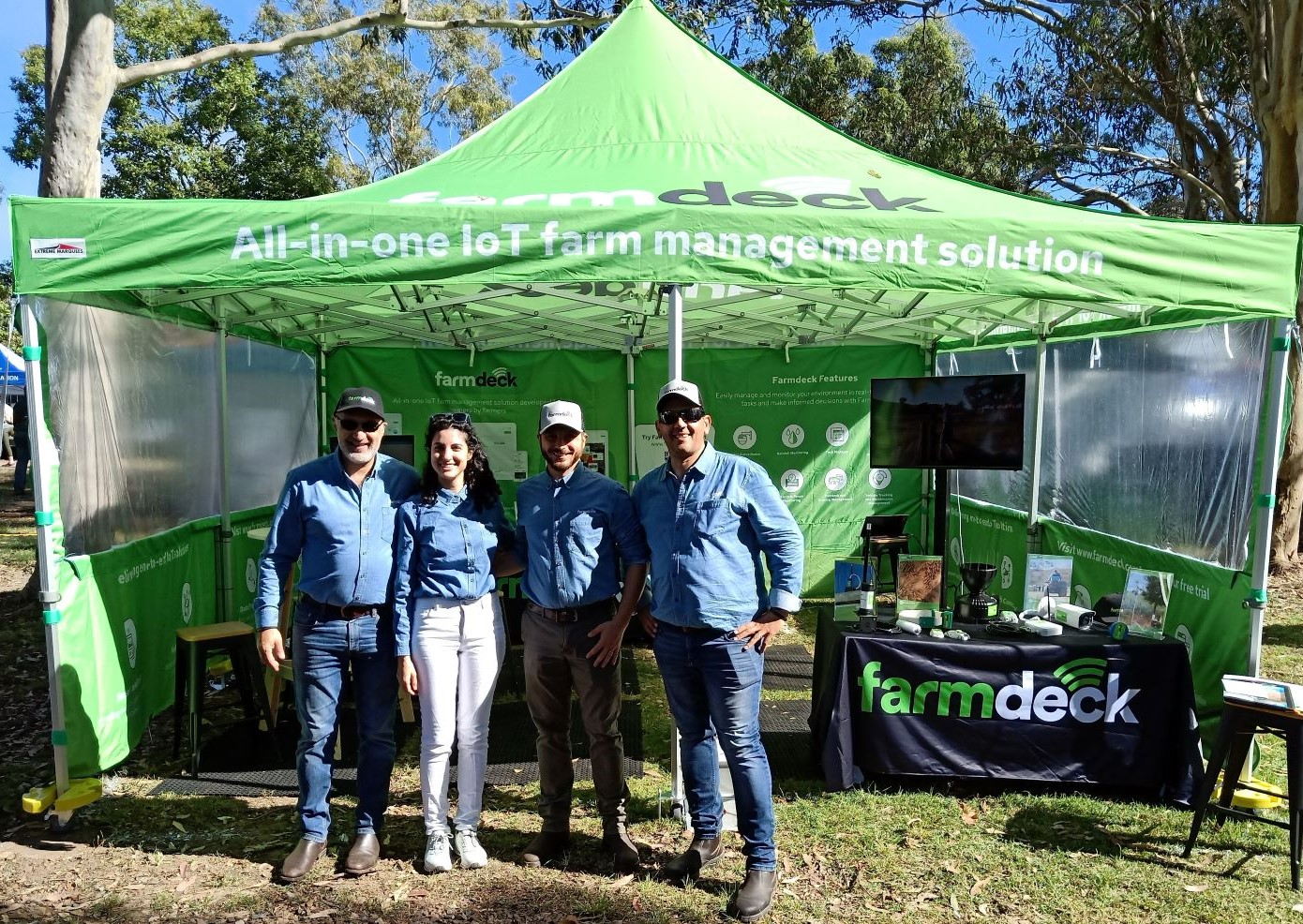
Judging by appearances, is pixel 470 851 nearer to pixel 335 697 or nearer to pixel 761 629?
pixel 335 697

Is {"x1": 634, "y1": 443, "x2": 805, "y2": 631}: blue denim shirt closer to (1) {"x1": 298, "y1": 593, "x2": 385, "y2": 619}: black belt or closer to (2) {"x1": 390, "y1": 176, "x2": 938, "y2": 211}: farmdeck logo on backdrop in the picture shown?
(1) {"x1": 298, "y1": 593, "x2": 385, "y2": 619}: black belt

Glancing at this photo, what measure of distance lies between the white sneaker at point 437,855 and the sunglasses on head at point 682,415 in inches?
66.1

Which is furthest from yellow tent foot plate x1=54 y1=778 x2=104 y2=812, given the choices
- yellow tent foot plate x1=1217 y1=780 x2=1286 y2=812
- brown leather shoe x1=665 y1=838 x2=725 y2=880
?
yellow tent foot plate x1=1217 y1=780 x2=1286 y2=812

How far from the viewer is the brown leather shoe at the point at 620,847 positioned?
3.05m

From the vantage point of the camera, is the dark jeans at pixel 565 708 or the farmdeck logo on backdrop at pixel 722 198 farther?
the farmdeck logo on backdrop at pixel 722 198

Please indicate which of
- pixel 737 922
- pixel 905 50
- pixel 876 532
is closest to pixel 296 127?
pixel 905 50

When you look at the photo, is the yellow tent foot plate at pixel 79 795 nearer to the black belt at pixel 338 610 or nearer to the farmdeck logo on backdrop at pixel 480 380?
the black belt at pixel 338 610

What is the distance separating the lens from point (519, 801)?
3.71 metres

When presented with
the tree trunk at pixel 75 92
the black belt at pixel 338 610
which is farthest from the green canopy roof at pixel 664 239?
the tree trunk at pixel 75 92

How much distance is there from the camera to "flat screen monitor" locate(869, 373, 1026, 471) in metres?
4.61

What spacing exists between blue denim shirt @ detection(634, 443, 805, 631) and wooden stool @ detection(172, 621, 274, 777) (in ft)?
7.61

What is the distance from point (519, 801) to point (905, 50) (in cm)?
1846

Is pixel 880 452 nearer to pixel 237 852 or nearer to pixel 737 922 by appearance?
pixel 737 922


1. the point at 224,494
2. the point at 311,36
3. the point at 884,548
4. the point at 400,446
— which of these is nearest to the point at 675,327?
the point at 884,548
